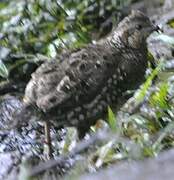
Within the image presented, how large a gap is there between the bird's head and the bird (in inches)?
1.6

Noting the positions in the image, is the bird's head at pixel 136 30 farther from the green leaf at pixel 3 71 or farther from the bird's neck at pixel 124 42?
the green leaf at pixel 3 71

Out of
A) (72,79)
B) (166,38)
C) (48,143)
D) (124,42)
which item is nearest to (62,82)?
(72,79)

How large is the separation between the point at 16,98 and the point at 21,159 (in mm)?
954

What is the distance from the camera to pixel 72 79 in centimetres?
367

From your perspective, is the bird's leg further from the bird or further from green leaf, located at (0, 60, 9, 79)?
green leaf, located at (0, 60, 9, 79)

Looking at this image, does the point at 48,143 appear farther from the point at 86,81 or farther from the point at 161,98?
the point at 161,98

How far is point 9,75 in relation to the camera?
5004 mm

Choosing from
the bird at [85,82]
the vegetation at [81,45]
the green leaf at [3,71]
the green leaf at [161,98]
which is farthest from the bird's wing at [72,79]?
the green leaf at [3,71]

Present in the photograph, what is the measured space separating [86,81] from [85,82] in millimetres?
15

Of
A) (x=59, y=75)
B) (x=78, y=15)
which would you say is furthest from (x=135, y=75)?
(x=78, y=15)

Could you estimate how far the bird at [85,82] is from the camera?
3531 millimetres

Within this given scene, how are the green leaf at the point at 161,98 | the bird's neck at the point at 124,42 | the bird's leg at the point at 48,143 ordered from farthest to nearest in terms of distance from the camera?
the bird's neck at the point at 124,42 < the bird's leg at the point at 48,143 < the green leaf at the point at 161,98

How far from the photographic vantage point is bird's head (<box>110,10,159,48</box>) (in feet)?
14.6

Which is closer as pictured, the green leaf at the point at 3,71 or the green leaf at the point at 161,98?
the green leaf at the point at 161,98
